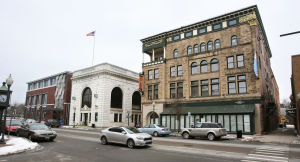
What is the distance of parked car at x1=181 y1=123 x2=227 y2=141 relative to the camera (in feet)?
65.2

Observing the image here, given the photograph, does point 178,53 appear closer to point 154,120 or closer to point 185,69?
point 185,69

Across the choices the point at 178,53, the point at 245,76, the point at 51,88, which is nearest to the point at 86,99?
the point at 51,88

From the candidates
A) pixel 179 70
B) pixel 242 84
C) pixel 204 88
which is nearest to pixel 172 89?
pixel 179 70

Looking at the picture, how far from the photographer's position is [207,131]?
20.5 m

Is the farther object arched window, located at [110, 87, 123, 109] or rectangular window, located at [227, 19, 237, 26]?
arched window, located at [110, 87, 123, 109]

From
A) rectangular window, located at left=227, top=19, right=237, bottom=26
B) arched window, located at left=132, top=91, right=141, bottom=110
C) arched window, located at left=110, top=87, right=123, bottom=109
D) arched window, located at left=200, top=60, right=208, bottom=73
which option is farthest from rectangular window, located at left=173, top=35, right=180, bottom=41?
arched window, located at left=132, top=91, right=141, bottom=110

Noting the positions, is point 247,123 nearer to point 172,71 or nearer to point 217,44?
point 217,44

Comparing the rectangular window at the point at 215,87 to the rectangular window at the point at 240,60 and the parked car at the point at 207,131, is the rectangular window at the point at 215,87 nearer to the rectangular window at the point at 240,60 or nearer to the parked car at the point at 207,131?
the rectangular window at the point at 240,60

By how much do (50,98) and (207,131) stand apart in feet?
174

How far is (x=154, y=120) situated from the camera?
3634 cm

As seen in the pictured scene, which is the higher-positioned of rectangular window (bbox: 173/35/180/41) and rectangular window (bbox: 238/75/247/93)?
rectangular window (bbox: 173/35/180/41)

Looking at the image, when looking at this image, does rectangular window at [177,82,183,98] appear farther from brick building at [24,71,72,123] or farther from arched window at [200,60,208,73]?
brick building at [24,71,72,123]

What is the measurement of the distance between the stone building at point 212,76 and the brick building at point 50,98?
2747 centimetres

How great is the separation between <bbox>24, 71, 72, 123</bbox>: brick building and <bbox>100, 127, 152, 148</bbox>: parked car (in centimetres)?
4250
